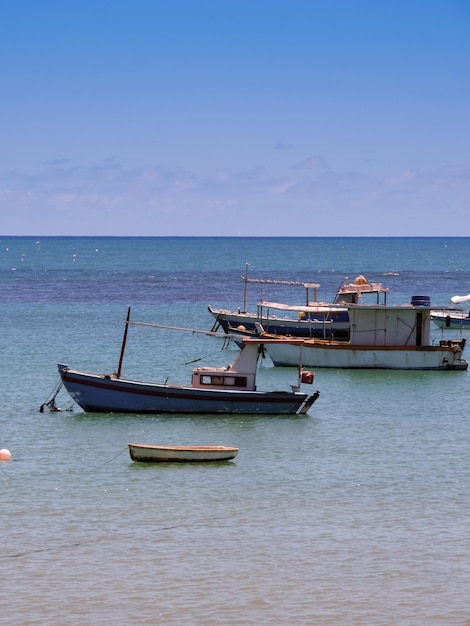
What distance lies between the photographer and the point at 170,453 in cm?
3712

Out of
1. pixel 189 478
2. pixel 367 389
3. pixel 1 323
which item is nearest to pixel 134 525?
pixel 189 478

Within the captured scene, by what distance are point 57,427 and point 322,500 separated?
1431 cm

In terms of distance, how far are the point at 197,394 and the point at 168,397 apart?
1189 millimetres

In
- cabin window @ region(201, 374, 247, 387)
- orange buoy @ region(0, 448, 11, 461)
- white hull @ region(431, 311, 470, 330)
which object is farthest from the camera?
white hull @ region(431, 311, 470, 330)

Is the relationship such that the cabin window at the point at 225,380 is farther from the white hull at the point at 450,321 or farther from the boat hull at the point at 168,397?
the white hull at the point at 450,321

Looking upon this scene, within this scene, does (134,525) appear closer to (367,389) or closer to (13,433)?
(13,433)

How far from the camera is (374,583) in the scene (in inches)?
1038

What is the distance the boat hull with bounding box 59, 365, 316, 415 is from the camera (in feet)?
150

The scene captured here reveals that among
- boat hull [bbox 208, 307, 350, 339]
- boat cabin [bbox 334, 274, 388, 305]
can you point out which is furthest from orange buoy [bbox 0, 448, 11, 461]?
boat cabin [bbox 334, 274, 388, 305]

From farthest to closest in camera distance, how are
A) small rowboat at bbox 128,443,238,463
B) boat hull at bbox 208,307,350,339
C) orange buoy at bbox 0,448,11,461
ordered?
boat hull at bbox 208,307,350,339, orange buoy at bbox 0,448,11,461, small rowboat at bbox 128,443,238,463

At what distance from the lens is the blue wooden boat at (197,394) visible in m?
45.7

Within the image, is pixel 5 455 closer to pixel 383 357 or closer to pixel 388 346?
pixel 383 357

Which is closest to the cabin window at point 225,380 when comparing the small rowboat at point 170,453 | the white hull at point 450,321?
the small rowboat at point 170,453

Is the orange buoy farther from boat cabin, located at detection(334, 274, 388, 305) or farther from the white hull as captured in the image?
the white hull
